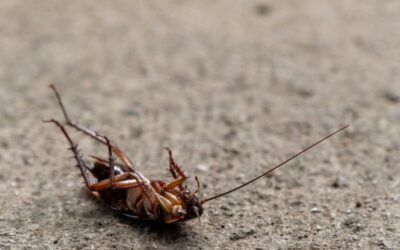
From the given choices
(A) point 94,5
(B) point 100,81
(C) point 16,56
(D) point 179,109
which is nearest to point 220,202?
(D) point 179,109

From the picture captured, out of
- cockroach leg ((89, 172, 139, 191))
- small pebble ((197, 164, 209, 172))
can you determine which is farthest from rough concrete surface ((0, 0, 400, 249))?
cockroach leg ((89, 172, 139, 191))

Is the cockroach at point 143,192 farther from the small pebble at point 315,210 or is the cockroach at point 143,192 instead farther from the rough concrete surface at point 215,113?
the small pebble at point 315,210

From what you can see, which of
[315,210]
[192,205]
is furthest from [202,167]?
[192,205]

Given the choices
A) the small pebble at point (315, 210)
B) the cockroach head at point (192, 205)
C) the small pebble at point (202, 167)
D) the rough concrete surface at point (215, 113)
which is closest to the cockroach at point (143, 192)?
the cockroach head at point (192, 205)

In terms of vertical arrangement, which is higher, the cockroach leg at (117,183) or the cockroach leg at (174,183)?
the cockroach leg at (117,183)

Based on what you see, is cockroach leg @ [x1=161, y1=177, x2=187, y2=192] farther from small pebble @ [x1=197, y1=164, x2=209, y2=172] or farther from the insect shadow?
small pebble @ [x1=197, y1=164, x2=209, y2=172]

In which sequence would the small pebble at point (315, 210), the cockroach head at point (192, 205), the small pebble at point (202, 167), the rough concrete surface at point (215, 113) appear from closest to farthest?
1. the cockroach head at point (192, 205)
2. the rough concrete surface at point (215, 113)
3. the small pebble at point (315, 210)
4. the small pebble at point (202, 167)
